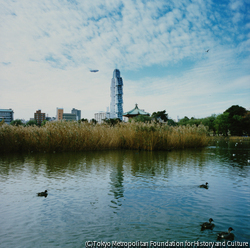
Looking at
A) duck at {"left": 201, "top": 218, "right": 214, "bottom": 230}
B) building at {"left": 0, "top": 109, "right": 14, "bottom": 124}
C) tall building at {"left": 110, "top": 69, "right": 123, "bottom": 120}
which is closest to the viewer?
duck at {"left": 201, "top": 218, "right": 214, "bottom": 230}

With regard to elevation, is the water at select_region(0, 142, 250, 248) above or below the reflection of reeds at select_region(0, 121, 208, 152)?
below

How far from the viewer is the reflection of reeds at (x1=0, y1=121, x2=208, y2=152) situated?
1326 centimetres

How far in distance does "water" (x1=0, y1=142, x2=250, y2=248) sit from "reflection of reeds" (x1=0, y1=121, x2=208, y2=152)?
6.30 m

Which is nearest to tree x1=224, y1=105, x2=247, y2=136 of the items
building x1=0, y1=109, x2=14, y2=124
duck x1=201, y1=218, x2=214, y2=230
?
duck x1=201, y1=218, x2=214, y2=230

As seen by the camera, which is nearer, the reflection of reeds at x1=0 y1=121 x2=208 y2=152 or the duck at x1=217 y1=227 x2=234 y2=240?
the duck at x1=217 y1=227 x2=234 y2=240

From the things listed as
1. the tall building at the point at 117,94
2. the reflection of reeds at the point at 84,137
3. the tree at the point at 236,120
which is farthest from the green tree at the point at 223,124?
the tall building at the point at 117,94

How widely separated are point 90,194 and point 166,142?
10270mm

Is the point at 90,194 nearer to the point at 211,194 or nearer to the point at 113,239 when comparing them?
the point at 113,239

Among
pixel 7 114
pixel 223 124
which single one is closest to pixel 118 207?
pixel 223 124

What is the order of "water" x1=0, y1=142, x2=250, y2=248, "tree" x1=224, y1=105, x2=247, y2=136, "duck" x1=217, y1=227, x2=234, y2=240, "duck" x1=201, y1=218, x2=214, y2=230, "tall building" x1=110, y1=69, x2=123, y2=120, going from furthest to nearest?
"tall building" x1=110, y1=69, x2=123, y2=120, "tree" x1=224, y1=105, x2=247, y2=136, "duck" x1=201, y1=218, x2=214, y2=230, "water" x1=0, y1=142, x2=250, y2=248, "duck" x1=217, y1=227, x2=234, y2=240

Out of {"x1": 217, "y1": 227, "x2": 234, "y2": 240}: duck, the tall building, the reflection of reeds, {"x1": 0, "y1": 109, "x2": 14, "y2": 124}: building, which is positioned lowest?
{"x1": 217, "y1": 227, "x2": 234, "y2": 240}: duck

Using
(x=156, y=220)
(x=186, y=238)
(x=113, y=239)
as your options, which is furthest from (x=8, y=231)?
(x=186, y=238)

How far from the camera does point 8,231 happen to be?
3342 millimetres

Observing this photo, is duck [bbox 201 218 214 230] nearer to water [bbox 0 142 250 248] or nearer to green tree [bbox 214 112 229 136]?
water [bbox 0 142 250 248]
